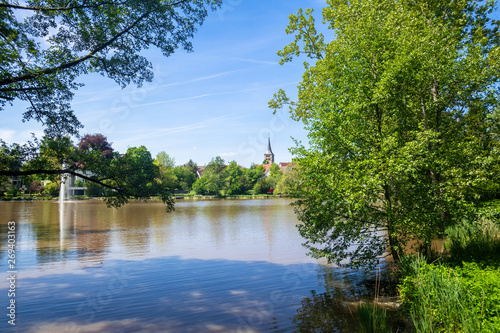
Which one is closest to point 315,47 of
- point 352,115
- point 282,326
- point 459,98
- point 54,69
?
point 459,98

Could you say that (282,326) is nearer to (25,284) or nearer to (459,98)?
(25,284)

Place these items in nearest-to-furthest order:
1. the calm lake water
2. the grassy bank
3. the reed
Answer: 1. the grassy bank
2. the calm lake water
3. the reed

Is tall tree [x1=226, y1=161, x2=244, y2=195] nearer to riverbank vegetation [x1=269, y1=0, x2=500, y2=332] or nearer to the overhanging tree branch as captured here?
riverbank vegetation [x1=269, y1=0, x2=500, y2=332]

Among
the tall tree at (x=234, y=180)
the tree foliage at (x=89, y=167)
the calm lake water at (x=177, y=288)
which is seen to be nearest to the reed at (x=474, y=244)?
the calm lake water at (x=177, y=288)

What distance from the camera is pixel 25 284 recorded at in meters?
11.2

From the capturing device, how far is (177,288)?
10.8 meters

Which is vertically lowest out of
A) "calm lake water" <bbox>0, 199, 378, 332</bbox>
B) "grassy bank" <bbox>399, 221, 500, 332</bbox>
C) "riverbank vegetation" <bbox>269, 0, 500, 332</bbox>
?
"calm lake water" <bbox>0, 199, 378, 332</bbox>

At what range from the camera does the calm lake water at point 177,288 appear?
8062 millimetres

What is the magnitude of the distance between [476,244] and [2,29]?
1526cm

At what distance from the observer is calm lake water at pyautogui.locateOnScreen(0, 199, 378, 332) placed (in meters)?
8.06

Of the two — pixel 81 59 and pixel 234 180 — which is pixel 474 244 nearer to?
pixel 81 59

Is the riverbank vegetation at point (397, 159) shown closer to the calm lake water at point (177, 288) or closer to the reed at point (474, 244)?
the reed at point (474, 244)

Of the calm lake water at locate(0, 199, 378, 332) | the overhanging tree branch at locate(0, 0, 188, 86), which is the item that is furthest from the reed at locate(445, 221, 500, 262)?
the overhanging tree branch at locate(0, 0, 188, 86)

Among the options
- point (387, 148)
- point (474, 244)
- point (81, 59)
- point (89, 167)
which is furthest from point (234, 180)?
point (387, 148)
